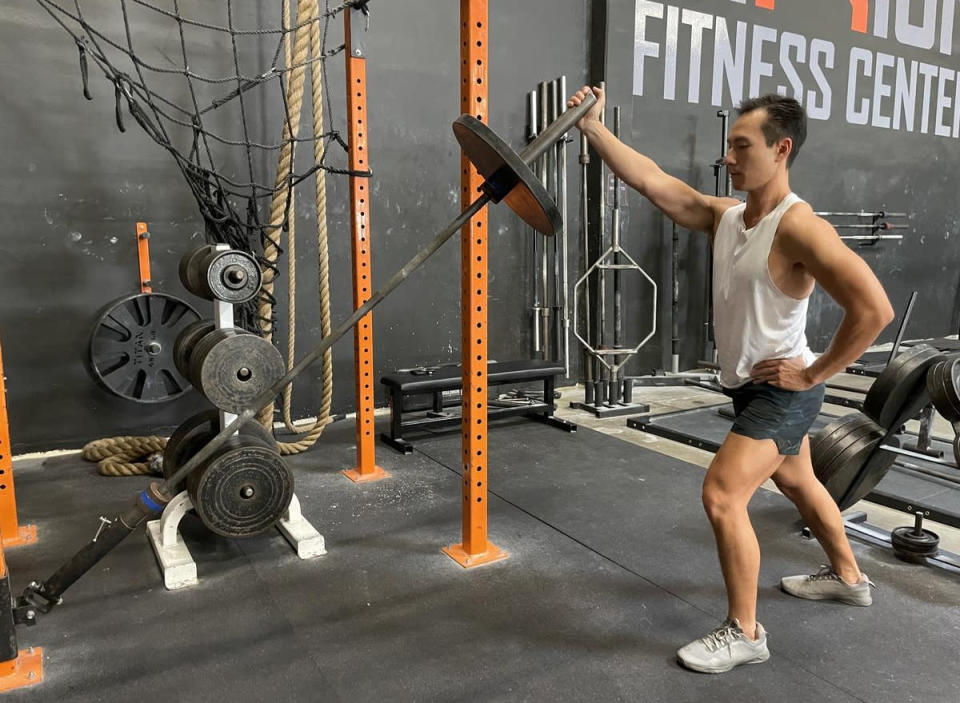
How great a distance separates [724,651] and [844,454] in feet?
2.97

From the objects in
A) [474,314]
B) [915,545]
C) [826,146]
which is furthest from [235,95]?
[826,146]

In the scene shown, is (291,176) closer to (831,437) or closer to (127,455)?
(127,455)

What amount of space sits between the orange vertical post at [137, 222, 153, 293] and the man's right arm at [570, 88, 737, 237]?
7.49 feet

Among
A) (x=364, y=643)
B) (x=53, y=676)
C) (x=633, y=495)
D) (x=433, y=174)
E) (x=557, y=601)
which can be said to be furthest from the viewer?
(x=433, y=174)

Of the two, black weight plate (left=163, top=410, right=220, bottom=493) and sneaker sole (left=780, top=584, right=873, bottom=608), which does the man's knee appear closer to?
sneaker sole (left=780, top=584, right=873, bottom=608)

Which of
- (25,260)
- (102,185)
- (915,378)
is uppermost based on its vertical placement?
(102,185)

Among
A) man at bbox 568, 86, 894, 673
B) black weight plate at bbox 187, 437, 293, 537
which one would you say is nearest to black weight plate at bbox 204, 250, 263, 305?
black weight plate at bbox 187, 437, 293, 537

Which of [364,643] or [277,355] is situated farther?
[277,355]

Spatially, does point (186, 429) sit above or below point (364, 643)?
above

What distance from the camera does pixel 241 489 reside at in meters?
1.98

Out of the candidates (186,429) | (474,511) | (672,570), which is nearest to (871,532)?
(672,570)

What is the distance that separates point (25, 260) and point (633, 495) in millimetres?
2773

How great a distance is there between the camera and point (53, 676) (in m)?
1.57

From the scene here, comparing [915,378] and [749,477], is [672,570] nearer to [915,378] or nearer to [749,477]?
[749,477]
